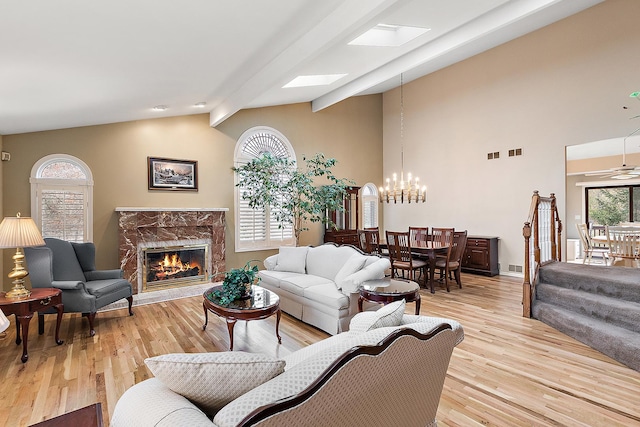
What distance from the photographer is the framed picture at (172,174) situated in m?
5.46

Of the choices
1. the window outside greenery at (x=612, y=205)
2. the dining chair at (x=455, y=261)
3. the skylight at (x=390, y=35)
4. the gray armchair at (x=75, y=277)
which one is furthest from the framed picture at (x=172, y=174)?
the window outside greenery at (x=612, y=205)

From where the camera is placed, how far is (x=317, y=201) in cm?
673

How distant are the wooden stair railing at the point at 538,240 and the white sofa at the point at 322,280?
6.15 feet

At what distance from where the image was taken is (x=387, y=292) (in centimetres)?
313

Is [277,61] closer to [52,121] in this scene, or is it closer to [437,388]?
[52,121]

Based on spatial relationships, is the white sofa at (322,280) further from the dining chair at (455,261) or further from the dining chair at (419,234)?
the dining chair at (419,234)

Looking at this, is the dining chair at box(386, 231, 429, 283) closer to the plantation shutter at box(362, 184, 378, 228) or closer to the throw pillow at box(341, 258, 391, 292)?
the throw pillow at box(341, 258, 391, 292)

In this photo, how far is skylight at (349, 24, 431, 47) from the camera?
4223 millimetres

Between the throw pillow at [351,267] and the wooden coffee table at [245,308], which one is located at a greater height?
the throw pillow at [351,267]

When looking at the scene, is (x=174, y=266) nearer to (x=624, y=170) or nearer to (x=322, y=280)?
(x=322, y=280)

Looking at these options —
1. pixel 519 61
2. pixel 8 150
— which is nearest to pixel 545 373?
pixel 519 61

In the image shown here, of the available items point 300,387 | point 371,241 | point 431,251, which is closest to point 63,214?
point 371,241

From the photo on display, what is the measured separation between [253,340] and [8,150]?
14.1 ft

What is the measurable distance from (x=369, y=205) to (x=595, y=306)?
5.57 m
